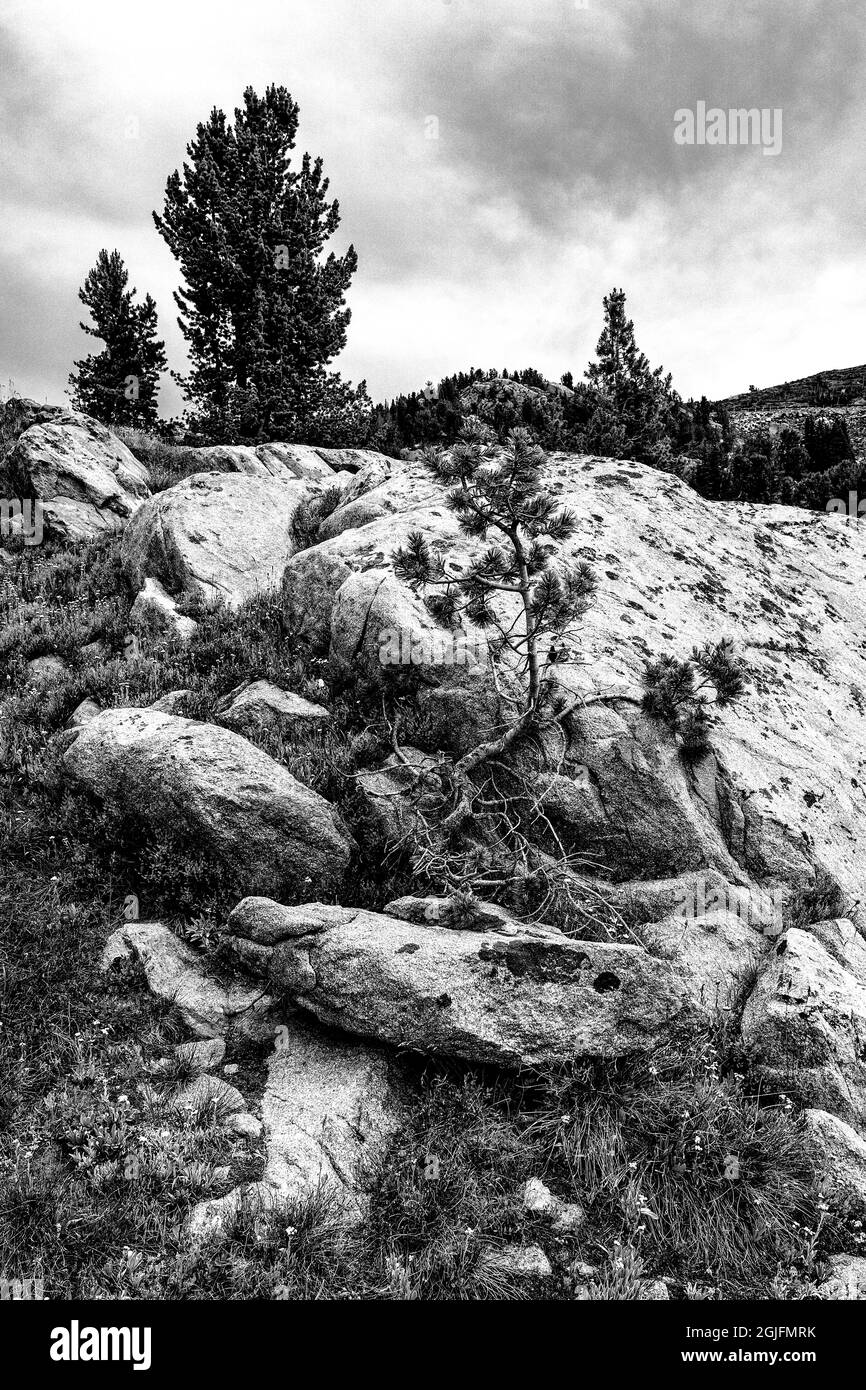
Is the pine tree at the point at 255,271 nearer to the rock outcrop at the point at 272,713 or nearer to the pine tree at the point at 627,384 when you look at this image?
the pine tree at the point at 627,384

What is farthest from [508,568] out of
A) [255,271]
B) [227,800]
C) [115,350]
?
[115,350]

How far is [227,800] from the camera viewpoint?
7512 millimetres

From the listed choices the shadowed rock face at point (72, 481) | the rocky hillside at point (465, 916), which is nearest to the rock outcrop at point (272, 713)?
the rocky hillside at point (465, 916)

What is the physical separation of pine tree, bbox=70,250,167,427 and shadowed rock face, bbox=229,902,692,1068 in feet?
150

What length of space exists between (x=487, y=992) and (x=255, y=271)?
34955mm

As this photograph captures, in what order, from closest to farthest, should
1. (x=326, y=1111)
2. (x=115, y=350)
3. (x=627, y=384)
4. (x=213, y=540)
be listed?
(x=326, y=1111)
(x=213, y=540)
(x=627, y=384)
(x=115, y=350)

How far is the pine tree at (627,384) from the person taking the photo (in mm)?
23531

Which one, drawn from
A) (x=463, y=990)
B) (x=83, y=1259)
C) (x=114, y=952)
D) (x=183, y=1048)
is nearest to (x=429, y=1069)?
(x=463, y=990)

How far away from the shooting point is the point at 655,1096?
5.70 m

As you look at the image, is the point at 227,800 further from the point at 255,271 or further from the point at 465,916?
the point at 255,271

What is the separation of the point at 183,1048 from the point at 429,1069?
6.87 feet

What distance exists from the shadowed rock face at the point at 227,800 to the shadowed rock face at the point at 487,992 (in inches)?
56.1
